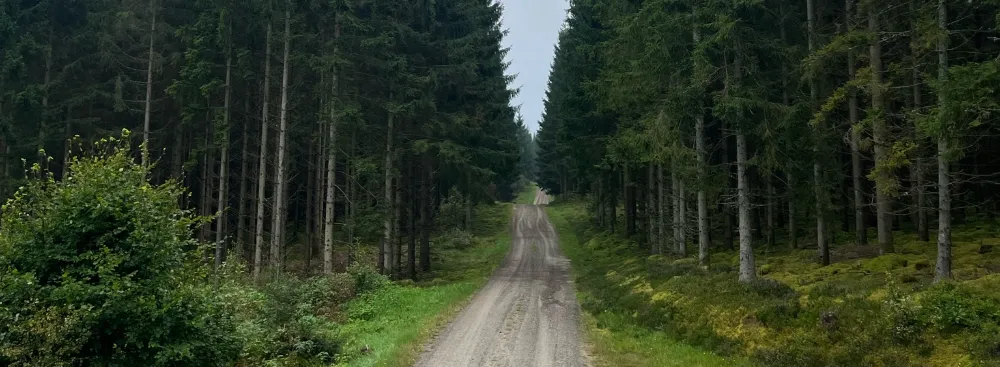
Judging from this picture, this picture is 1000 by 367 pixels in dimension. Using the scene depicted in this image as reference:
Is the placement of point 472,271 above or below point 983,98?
below

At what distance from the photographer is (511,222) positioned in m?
56.3

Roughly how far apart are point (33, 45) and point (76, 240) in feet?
81.2

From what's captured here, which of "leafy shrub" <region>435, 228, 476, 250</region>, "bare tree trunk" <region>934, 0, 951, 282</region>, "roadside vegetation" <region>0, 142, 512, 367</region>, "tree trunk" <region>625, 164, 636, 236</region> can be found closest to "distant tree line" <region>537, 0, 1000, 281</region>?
"bare tree trunk" <region>934, 0, 951, 282</region>

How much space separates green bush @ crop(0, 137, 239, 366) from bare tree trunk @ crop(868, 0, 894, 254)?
572 inches

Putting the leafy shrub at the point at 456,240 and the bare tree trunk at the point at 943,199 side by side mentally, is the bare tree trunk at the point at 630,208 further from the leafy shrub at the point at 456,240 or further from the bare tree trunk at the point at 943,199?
the bare tree trunk at the point at 943,199

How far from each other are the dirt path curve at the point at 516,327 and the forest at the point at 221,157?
2114 millimetres

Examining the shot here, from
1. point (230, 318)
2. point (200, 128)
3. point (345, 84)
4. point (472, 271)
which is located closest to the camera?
point (230, 318)

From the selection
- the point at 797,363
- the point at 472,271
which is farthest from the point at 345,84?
the point at 797,363

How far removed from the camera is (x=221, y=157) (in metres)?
26.0

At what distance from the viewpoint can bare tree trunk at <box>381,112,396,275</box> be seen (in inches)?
892

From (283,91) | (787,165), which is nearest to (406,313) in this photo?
(283,91)

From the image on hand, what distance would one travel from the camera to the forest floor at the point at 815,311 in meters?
8.42

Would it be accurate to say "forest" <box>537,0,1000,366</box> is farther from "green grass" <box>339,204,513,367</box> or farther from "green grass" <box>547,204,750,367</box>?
"green grass" <box>339,204,513,367</box>

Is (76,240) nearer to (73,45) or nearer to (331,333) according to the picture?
(331,333)
